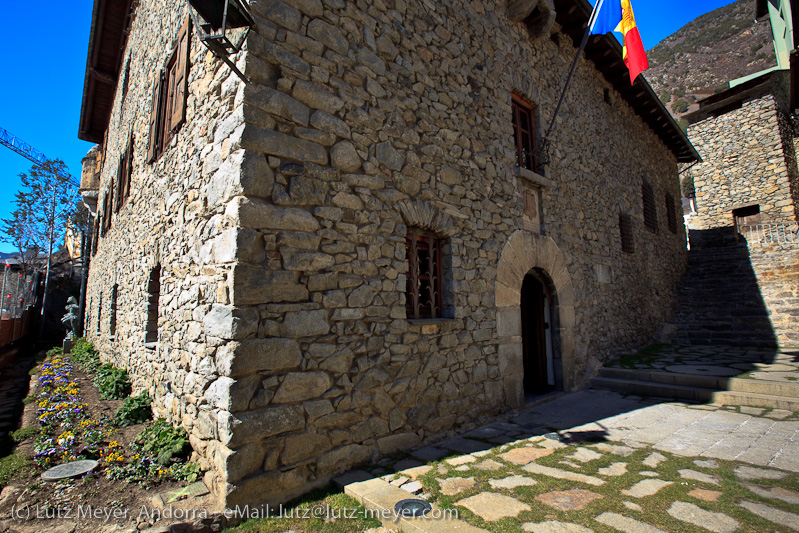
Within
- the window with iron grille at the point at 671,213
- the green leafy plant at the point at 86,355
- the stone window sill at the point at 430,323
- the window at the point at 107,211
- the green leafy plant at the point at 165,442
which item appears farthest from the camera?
the window with iron grille at the point at 671,213

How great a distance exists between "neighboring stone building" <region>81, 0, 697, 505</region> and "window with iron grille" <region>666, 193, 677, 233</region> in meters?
6.12

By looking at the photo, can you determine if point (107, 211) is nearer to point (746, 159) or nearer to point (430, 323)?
point (430, 323)

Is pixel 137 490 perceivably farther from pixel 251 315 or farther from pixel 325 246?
pixel 325 246

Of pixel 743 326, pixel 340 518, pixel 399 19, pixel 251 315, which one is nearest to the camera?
pixel 340 518

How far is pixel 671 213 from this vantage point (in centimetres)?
1216

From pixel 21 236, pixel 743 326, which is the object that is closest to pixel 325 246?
pixel 743 326

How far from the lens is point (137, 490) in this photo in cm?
305

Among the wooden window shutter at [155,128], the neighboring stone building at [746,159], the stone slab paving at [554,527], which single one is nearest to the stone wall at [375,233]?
the stone slab paving at [554,527]

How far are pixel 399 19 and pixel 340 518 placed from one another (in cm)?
477

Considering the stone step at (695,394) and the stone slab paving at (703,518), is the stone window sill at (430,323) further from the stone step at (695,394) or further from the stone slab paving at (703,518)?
the stone step at (695,394)

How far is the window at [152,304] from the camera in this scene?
5.23 metres

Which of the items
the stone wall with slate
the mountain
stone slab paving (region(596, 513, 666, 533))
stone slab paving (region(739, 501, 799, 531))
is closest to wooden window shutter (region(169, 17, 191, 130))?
stone slab paving (region(596, 513, 666, 533))

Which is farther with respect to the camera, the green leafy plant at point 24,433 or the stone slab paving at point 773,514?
the green leafy plant at point 24,433

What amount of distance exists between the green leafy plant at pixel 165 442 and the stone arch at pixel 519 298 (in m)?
3.65
